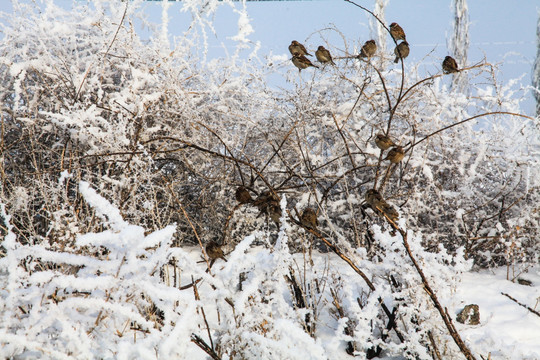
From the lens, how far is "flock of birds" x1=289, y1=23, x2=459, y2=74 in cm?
149

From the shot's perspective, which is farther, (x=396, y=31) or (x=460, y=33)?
(x=460, y=33)

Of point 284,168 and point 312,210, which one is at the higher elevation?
point 284,168

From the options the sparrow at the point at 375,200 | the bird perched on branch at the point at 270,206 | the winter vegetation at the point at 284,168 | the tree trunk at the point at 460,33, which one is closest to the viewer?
the sparrow at the point at 375,200

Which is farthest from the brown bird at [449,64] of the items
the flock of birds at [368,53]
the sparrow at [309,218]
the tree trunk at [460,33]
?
the tree trunk at [460,33]

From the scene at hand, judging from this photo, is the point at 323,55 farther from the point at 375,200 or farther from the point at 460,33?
the point at 460,33

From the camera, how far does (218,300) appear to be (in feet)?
4.04

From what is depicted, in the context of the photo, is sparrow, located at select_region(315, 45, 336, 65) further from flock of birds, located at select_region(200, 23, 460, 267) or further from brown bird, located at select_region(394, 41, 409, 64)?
brown bird, located at select_region(394, 41, 409, 64)

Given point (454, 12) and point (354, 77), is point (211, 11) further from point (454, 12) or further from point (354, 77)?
point (454, 12)

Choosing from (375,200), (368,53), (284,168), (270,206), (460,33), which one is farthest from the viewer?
(460,33)

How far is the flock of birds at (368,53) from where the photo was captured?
1.49 metres

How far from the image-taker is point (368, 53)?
1.71 m

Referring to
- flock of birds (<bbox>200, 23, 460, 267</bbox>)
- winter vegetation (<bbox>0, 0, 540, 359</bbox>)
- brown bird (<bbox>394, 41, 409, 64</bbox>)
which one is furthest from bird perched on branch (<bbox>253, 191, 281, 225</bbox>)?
brown bird (<bbox>394, 41, 409, 64</bbox>)

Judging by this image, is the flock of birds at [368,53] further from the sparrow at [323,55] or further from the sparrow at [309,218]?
the sparrow at [309,218]

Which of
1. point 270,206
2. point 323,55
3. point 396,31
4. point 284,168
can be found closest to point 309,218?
point 270,206
